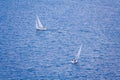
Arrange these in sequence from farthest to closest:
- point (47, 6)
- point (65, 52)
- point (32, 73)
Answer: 1. point (47, 6)
2. point (65, 52)
3. point (32, 73)

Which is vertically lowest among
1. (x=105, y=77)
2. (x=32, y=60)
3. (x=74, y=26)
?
(x=105, y=77)

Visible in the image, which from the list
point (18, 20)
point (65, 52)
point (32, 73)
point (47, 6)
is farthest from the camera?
point (47, 6)

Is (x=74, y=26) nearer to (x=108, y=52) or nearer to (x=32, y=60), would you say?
(x=108, y=52)

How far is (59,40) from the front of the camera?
11.5 m

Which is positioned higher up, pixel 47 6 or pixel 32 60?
pixel 47 6

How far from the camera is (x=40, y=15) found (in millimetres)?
12453

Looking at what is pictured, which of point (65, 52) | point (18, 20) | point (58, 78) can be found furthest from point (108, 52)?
point (18, 20)

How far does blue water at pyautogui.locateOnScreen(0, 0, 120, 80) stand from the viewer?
10.3m

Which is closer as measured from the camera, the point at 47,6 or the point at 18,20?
the point at 18,20

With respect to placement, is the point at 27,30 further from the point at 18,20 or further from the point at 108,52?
the point at 108,52

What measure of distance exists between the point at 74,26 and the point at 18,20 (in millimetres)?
2775

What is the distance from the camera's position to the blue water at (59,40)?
1033 cm

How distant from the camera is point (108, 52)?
451 inches

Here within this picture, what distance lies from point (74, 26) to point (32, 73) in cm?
348
